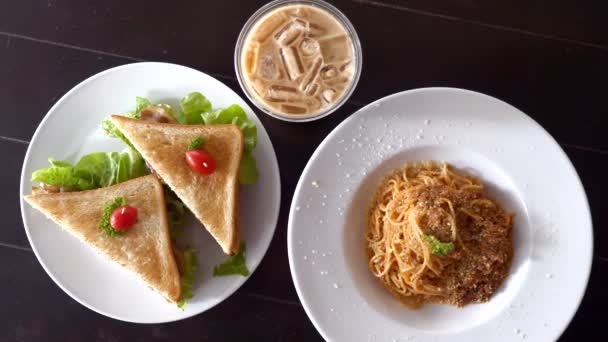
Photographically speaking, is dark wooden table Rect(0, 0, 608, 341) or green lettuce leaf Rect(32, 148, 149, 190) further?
dark wooden table Rect(0, 0, 608, 341)

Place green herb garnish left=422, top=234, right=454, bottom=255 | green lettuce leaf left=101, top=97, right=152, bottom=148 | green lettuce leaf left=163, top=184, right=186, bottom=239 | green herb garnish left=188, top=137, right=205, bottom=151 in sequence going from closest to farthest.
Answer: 1. green herb garnish left=422, top=234, right=454, bottom=255
2. green herb garnish left=188, top=137, right=205, bottom=151
3. green lettuce leaf left=101, top=97, right=152, bottom=148
4. green lettuce leaf left=163, top=184, right=186, bottom=239

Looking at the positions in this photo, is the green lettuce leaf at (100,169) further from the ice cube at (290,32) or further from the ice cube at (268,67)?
the ice cube at (290,32)

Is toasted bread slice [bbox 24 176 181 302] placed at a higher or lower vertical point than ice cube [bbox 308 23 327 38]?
lower

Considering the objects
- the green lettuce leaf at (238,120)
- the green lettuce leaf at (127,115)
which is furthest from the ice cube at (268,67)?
the green lettuce leaf at (127,115)

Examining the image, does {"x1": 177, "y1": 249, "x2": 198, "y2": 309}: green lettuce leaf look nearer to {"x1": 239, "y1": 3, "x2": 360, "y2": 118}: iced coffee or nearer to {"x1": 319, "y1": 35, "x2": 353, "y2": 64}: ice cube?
{"x1": 239, "y1": 3, "x2": 360, "y2": 118}: iced coffee

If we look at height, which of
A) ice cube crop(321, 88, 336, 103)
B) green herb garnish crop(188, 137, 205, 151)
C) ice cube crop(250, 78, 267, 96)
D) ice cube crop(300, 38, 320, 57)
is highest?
ice cube crop(300, 38, 320, 57)

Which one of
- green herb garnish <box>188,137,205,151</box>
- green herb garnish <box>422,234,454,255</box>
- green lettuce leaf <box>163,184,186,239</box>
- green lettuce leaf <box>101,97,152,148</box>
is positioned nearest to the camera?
green herb garnish <box>422,234,454,255</box>

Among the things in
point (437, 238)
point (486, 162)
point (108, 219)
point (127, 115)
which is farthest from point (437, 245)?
point (127, 115)

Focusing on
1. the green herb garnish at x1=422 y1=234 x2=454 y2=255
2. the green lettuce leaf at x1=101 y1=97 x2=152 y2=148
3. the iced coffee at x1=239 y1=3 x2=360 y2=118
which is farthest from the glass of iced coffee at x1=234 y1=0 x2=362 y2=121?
the green herb garnish at x1=422 y1=234 x2=454 y2=255
